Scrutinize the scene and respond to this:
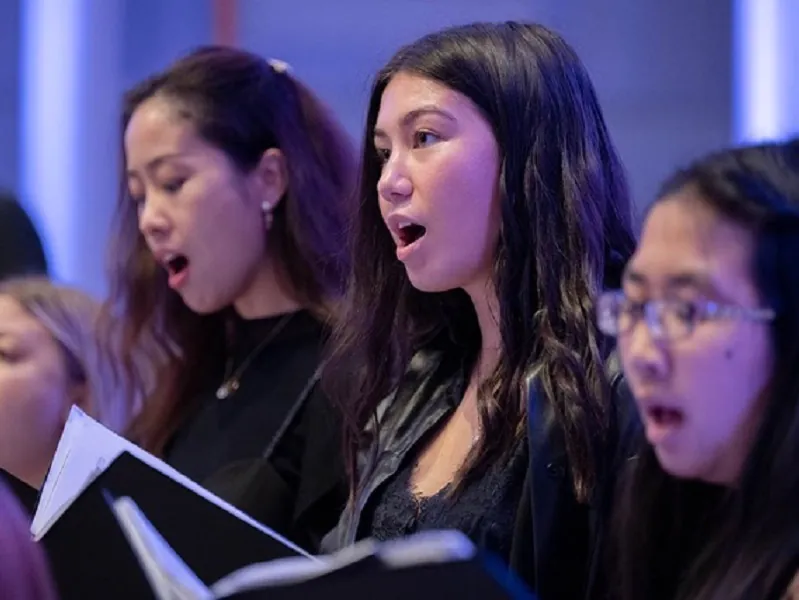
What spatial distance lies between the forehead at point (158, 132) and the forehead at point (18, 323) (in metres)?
0.26

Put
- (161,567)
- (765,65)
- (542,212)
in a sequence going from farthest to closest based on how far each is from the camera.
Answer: (765,65), (542,212), (161,567)

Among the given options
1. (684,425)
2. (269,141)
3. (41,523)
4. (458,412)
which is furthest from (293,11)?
(684,425)

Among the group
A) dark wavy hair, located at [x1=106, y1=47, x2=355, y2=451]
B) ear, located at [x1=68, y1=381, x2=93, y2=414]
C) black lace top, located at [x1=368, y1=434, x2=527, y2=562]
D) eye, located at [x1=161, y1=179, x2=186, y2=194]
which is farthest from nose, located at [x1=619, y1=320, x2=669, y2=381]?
ear, located at [x1=68, y1=381, x2=93, y2=414]

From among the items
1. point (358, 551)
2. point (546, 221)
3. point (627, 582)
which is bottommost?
point (627, 582)

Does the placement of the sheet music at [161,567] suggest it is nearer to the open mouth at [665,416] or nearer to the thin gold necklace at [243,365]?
the open mouth at [665,416]

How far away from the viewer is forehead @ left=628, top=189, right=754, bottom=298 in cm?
108

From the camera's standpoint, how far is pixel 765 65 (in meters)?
2.80

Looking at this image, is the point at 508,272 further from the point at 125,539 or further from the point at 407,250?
the point at 125,539

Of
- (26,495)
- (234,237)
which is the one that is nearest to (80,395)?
(234,237)

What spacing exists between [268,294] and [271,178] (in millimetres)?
164

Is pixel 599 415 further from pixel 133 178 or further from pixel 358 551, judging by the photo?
pixel 133 178

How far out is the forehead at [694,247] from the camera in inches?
42.6

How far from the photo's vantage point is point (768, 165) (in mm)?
1134

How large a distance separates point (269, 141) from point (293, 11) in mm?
1177
